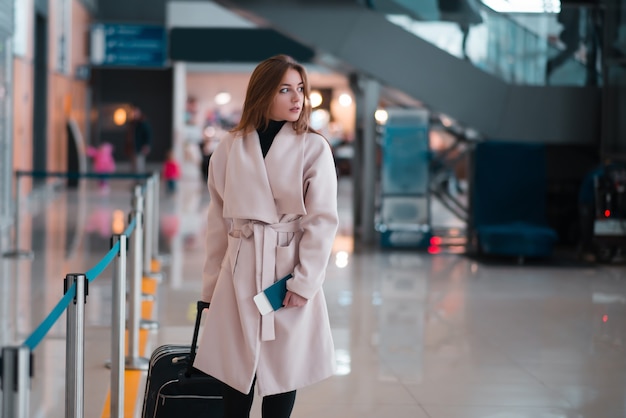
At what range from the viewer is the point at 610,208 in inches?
A: 450

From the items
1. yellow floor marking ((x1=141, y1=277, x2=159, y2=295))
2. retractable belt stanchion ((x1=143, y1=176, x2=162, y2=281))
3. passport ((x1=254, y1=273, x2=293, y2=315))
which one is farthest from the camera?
retractable belt stanchion ((x1=143, y1=176, x2=162, y2=281))

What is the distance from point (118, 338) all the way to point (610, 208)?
7.91 meters

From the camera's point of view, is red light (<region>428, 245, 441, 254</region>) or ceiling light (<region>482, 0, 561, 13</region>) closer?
ceiling light (<region>482, 0, 561, 13</region>)

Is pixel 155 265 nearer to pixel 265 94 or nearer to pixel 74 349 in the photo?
pixel 74 349

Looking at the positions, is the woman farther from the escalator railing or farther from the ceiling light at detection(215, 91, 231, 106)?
the ceiling light at detection(215, 91, 231, 106)

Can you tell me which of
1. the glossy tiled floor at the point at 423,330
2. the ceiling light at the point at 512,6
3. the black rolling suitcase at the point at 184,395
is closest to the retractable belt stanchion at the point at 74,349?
the black rolling suitcase at the point at 184,395

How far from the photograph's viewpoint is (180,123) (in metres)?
30.6

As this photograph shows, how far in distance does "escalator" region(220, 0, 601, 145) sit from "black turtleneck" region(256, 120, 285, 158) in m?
7.90

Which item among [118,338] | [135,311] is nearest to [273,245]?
[118,338]

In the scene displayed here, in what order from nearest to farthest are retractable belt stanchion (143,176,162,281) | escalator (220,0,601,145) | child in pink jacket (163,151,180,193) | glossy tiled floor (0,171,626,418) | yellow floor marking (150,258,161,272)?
glossy tiled floor (0,171,626,418) < retractable belt stanchion (143,176,162,281) < yellow floor marking (150,258,161,272) < escalator (220,0,601,145) < child in pink jacket (163,151,180,193)

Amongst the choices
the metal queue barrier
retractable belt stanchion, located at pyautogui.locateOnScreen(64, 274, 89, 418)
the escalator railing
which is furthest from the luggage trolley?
retractable belt stanchion, located at pyautogui.locateOnScreen(64, 274, 89, 418)

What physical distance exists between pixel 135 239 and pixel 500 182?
6722mm

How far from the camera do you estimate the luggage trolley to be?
11.4m

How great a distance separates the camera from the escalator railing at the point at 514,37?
12.0m
